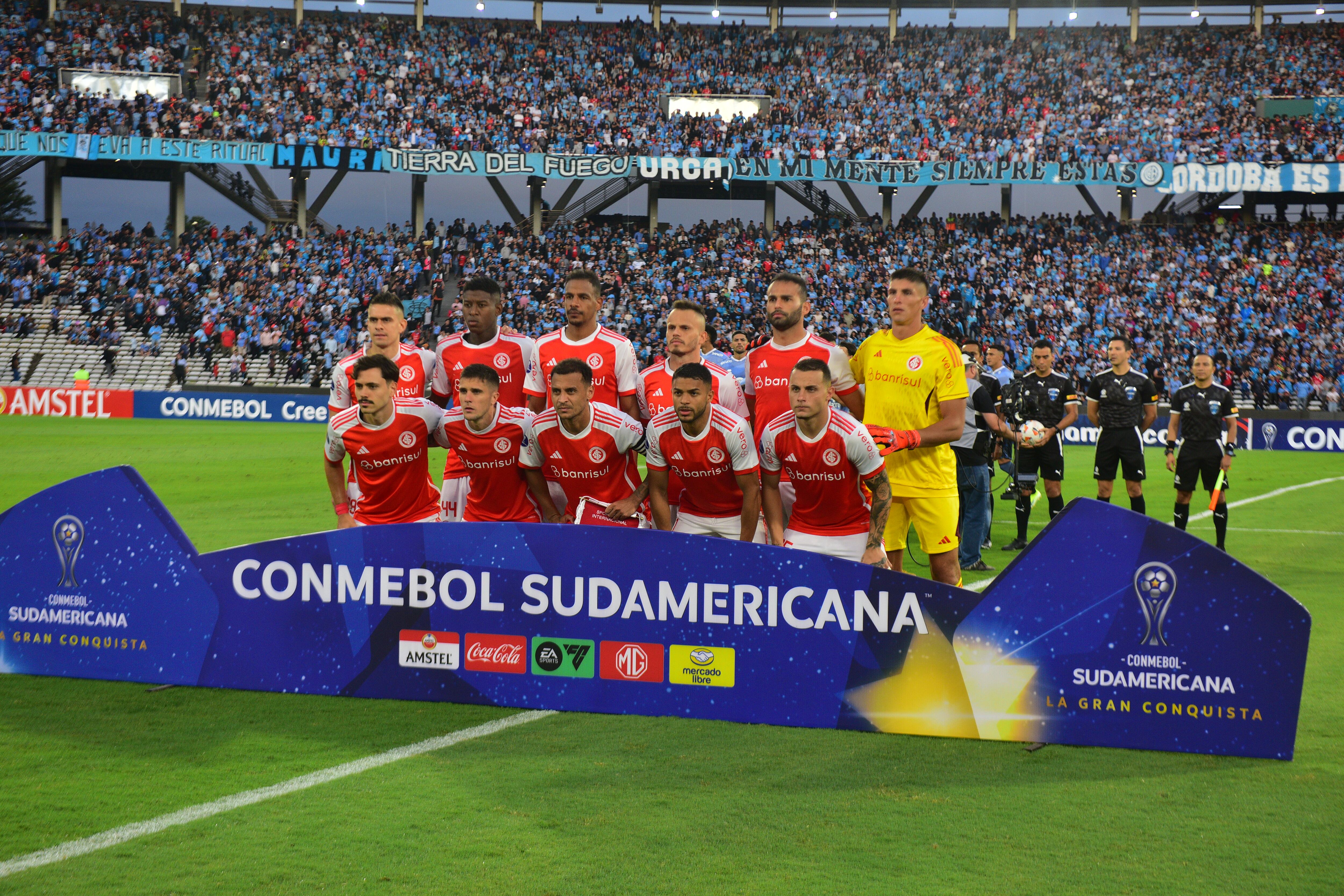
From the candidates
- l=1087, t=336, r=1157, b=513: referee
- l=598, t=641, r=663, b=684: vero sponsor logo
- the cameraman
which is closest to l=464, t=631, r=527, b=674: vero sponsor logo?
l=598, t=641, r=663, b=684: vero sponsor logo

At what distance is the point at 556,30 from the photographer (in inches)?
1849

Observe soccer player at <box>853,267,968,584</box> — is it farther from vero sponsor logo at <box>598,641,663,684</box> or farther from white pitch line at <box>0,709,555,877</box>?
white pitch line at <box>0,709,555,877</box>

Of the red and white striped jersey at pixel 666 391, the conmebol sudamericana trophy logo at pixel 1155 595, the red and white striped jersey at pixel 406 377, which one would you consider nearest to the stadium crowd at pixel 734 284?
the red and white striped jersey at pixel 406 377

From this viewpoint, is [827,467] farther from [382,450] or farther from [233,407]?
[233,407]

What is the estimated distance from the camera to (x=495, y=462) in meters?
6.60

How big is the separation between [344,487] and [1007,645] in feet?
13.6

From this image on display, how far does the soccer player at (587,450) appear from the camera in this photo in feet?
20.5

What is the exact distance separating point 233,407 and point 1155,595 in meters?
29.7

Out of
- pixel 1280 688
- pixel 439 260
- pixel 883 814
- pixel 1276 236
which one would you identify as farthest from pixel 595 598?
pixel 1276 236

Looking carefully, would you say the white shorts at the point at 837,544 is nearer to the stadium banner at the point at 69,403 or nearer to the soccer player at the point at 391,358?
the soccer player at the point at 391,358

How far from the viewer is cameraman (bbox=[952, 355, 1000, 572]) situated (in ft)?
33.2

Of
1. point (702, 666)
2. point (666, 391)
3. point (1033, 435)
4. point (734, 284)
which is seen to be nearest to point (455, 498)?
point (666, 391)

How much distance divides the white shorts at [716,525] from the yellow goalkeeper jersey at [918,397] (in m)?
1.00

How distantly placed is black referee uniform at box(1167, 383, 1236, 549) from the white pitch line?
882 cm
